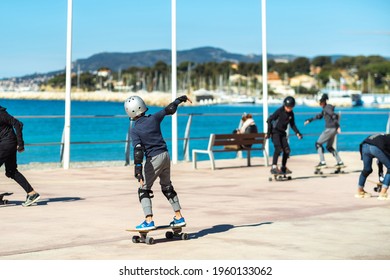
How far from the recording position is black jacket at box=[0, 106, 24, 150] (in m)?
13.3

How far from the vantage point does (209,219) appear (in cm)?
1222

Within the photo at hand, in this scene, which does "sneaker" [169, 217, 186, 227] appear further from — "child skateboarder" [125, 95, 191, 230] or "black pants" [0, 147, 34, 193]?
"black pants" [0, 147, 34, 193]

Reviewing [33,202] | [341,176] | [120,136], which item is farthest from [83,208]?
[120,136]

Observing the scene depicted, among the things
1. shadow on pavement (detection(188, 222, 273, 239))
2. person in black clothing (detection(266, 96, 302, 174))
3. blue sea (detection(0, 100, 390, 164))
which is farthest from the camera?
blue sea (detection(0, 100, 390, 164))

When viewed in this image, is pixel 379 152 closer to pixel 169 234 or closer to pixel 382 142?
pixel 382 142

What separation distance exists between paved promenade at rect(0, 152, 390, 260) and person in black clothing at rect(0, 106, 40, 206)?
339 mm

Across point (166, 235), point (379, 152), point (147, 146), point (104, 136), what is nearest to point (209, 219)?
point (166, 235)

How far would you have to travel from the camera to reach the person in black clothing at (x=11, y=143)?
13.3m

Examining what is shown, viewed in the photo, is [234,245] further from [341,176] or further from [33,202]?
[341,176]

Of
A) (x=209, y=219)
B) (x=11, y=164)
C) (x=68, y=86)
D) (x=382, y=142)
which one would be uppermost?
(x=68, y=86)

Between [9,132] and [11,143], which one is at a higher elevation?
[9,132]

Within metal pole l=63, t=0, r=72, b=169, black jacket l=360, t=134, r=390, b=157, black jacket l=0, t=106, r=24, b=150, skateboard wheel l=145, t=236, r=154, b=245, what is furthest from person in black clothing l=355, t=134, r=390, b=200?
metal pole l=63, t=0, r=72, b=169

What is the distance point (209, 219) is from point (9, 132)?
11.3 ft
